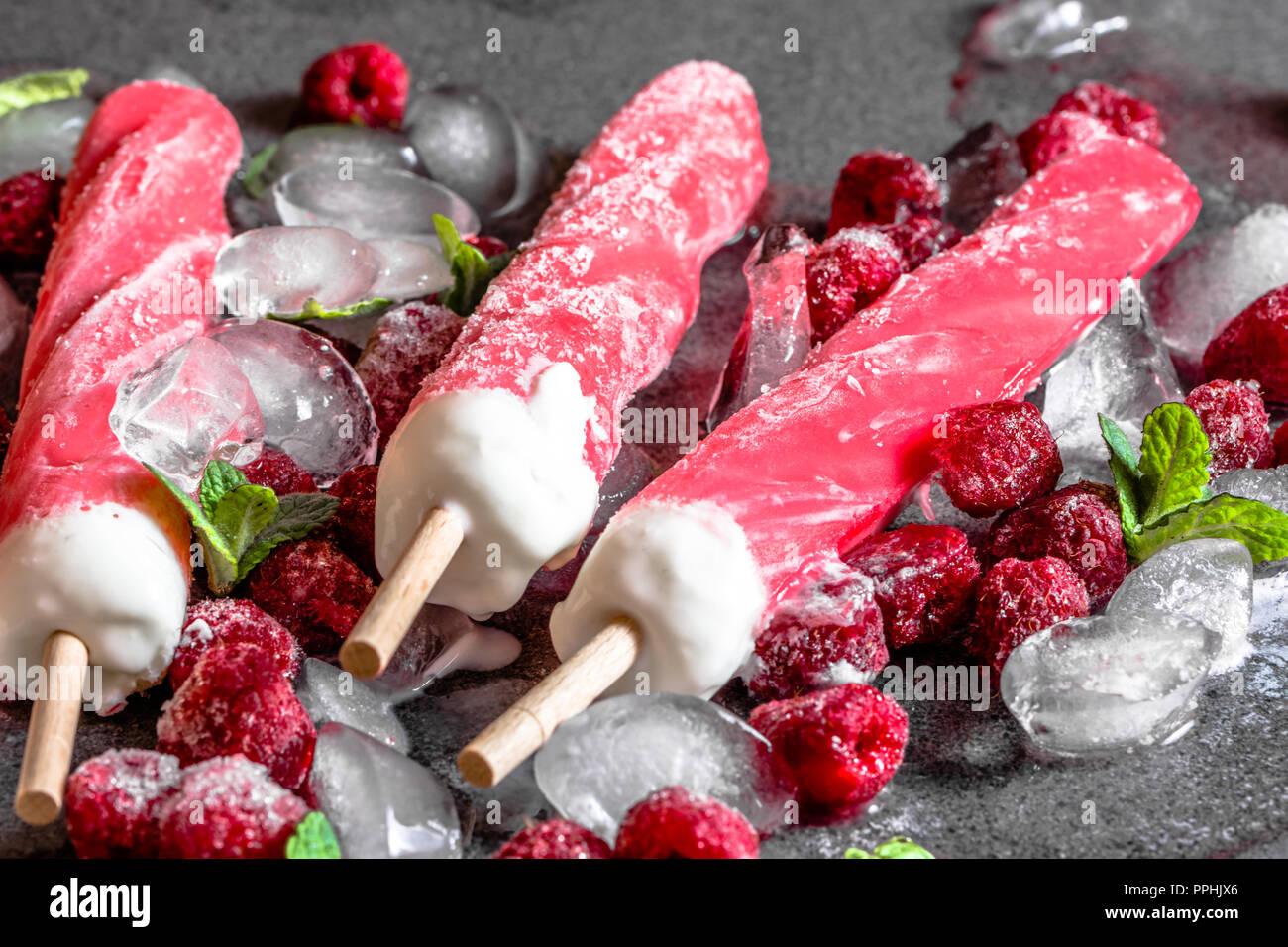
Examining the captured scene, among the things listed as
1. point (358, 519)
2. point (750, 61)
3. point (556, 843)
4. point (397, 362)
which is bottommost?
point (556, 843)

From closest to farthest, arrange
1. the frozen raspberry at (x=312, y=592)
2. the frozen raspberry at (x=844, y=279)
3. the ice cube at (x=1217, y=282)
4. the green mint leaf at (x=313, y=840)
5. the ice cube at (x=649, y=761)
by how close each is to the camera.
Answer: the green mint leaf at (x=313, y=840)
the ice cube at (x=649, y=761)
the frozen raspberry at (x=312, y=592)
the frozen raspberry at (x=844, y=279)
the ice cube at (x=1217, y=282)

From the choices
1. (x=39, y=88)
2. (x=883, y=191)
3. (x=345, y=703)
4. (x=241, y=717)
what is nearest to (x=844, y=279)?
(x=883, y=191)

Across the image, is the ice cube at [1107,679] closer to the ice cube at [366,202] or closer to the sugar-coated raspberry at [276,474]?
the sugar-coated raspberry at [276,474]

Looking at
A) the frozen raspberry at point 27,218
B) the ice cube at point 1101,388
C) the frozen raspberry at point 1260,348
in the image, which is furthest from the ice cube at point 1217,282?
the frozen raspberry at point 27,218

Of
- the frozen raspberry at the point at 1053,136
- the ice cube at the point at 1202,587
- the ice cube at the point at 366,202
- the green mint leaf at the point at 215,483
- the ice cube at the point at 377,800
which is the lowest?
the ice cube at the point at 377,800

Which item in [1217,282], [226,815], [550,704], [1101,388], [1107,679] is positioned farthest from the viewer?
[1217,282]

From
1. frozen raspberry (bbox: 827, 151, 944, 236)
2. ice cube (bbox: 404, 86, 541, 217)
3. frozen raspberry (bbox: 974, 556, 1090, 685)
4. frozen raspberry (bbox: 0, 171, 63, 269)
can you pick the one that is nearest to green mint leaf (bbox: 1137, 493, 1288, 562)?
frozen raspberry (bbox: 974, 556, 1090, 685)

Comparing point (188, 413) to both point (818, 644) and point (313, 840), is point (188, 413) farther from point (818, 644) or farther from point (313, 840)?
point (818, 644)
